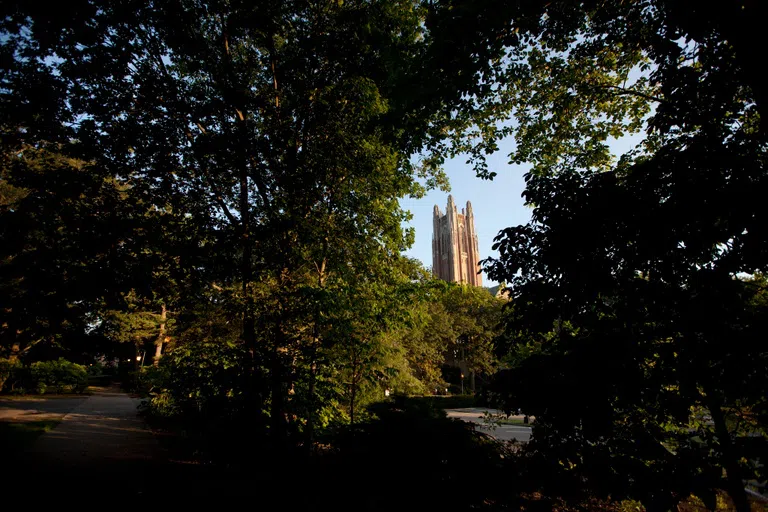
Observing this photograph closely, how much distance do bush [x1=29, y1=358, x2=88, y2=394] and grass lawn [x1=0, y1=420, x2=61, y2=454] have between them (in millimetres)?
12685

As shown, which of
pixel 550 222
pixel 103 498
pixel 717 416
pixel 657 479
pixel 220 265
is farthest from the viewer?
pixel 220 265

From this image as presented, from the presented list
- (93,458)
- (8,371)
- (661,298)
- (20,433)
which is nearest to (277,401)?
(93,458)

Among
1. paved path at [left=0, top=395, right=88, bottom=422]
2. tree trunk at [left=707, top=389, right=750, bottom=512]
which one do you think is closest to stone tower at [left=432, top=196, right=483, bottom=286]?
paved path at [left=0, top=395, right=88, bottom=422]

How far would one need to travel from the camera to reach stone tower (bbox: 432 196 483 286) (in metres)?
69.8

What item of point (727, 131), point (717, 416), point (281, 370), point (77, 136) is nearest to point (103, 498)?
point (281, 370)

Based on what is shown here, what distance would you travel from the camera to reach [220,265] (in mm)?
6336

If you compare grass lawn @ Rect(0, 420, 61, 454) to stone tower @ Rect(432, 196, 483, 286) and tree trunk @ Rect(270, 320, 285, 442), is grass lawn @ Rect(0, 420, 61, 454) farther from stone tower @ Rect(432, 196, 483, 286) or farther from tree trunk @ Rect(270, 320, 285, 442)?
stone tower @ Rect(432, 196, 483, 286)

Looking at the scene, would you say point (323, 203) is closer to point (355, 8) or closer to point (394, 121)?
point (394, 121)

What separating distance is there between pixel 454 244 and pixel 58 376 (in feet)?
202

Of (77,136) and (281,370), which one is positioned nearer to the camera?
(77,136)

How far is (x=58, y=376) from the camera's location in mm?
21344

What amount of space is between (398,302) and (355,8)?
6185 mm

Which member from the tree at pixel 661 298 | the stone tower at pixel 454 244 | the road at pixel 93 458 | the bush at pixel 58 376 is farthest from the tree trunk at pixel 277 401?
the stone tower at pixel 454 244

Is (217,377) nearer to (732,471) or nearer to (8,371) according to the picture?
(732,471)
